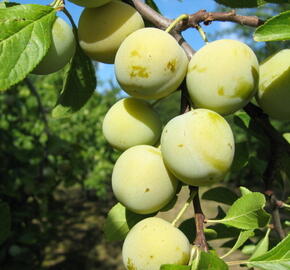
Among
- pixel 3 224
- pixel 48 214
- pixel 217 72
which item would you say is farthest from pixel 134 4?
pixel 48 214

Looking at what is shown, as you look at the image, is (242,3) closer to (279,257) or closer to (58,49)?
(58,49)

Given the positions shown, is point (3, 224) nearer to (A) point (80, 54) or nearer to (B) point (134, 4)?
(A) point (80, 54)

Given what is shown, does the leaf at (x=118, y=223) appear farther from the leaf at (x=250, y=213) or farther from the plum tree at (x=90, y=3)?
the plum tree at (x=90, y=3)

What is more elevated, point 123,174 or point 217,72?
point 217,72

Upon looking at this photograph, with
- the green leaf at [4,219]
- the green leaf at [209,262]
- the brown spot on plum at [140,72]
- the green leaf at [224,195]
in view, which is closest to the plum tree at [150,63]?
the brown spot on plum at [140,72]

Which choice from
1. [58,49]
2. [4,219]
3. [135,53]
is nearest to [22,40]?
[58,49]

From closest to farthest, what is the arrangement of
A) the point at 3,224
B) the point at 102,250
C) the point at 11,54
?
1. the point at 11,54
2. the point at 3,224
3. the point at 102,250
